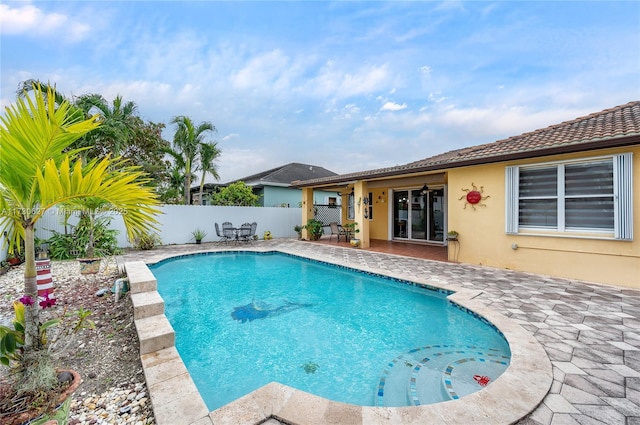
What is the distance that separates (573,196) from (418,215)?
672 cm

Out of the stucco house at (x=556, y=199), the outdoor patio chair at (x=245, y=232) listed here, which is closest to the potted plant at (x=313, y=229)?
the outdoor patio chair at (x=245, y=232)

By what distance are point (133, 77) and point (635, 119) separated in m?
15.9

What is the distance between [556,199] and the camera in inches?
273

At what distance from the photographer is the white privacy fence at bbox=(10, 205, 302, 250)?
1165cm

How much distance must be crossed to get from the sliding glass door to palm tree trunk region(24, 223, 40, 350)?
41.9ft

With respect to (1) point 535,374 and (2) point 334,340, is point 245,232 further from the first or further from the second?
(1) point 535,374

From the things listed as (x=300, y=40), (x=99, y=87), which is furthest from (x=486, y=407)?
(x=99, y=87)

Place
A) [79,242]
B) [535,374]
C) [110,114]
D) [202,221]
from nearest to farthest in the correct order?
1. [535,374]
2. [79,242]
3. [110,114]
4. [202,221]

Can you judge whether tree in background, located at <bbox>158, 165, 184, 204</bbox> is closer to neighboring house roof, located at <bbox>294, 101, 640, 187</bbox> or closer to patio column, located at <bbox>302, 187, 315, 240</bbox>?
patio column, located at <bbox>302, 187, 315, 240</bbox>

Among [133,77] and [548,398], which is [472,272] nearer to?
[548,398]

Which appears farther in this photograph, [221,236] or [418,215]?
[221,236]

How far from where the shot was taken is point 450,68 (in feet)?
34.7

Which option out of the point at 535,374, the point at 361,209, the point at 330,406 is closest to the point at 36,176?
the point at 330,406

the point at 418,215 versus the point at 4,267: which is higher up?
the point at 418,215
